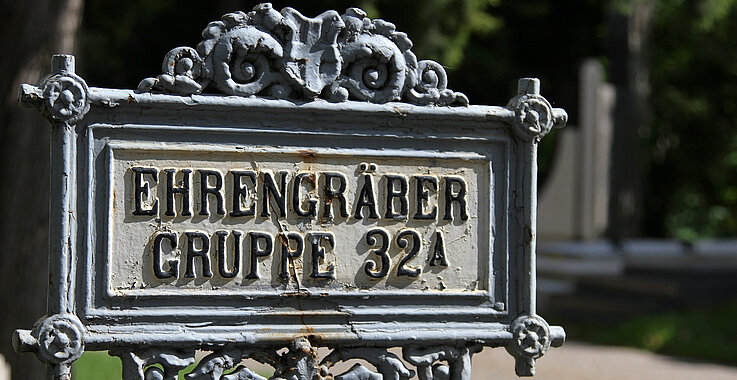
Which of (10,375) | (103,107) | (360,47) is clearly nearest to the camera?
(103,107)

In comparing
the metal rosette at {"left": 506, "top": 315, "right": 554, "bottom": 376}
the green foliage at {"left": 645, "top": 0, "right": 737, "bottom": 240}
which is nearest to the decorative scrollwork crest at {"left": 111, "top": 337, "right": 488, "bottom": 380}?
the metal rosette at {"left": 506, "top": 315, "right": 554, "bottom": 376}

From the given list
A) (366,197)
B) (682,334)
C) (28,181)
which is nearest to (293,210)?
(366,197)

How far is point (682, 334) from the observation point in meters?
8.87

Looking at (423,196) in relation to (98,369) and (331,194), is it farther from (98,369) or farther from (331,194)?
(98,369)

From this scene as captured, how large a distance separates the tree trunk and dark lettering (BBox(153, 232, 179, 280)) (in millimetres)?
2765

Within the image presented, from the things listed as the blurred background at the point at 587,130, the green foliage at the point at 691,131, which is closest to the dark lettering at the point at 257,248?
the blurred background at the point at 587,130

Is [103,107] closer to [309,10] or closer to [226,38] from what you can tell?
[226,38]

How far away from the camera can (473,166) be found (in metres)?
3.16

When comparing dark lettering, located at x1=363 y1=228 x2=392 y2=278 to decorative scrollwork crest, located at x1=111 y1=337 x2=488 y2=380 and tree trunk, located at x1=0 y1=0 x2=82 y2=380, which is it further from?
tree trunk, located at x1=0 y1=0 x2=82 y2=380

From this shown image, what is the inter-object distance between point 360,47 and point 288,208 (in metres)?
0.54

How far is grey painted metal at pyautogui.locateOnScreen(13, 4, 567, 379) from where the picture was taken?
286 centimetres

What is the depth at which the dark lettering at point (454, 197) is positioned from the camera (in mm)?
3129

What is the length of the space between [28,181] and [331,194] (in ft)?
9.74

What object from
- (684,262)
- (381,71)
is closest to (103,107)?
(381,71)
